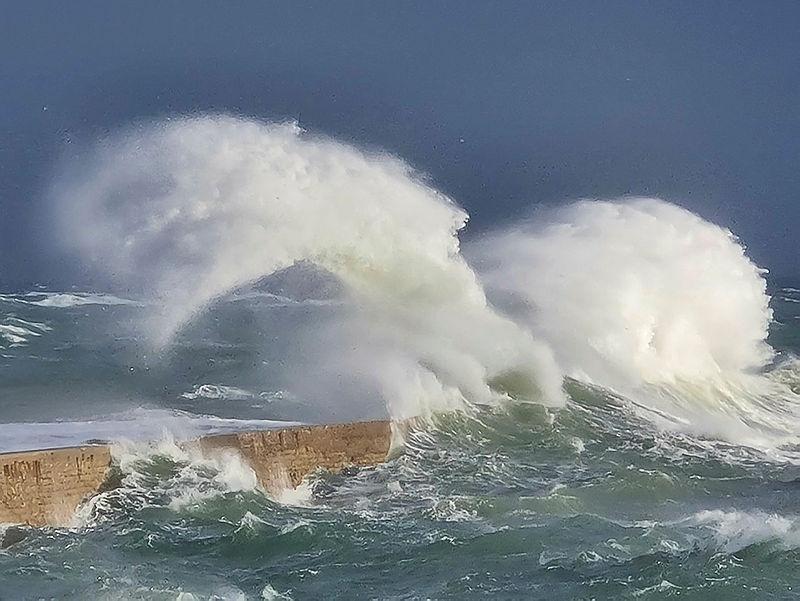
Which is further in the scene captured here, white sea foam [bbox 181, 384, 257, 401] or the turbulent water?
white sea foam [bbox 181, 384, 257, 401]

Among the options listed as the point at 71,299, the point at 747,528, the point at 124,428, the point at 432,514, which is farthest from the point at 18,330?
the point at 747,528

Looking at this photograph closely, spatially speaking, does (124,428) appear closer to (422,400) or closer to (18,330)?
(422,400)

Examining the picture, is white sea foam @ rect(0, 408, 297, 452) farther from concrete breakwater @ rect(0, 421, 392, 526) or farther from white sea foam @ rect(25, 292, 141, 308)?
white sea foam @ rect(25, 292, 141, 308)

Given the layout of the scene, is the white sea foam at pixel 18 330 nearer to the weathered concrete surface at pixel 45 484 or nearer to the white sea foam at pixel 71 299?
the white sea foam at pixel 71 299

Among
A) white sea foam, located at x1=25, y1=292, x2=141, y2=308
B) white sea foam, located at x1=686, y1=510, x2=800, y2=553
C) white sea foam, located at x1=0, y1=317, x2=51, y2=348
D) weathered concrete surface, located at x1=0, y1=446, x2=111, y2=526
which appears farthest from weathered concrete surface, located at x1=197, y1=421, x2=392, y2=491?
white sea foam, located at x1=25, y1=292, x2=141, y2=308

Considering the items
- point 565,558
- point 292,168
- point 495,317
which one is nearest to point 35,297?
point 292,168
